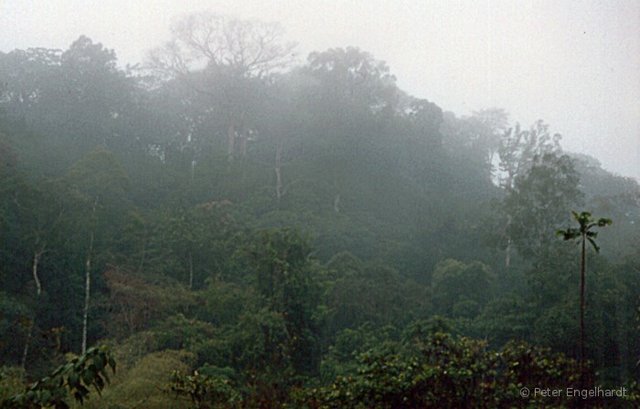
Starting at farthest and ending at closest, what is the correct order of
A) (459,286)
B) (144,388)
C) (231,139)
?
(231,139), (459,286), (144,388)

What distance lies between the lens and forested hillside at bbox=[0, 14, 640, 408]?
859 centimetres

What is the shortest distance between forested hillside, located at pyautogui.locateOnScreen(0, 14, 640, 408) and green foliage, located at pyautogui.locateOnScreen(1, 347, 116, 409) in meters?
0.04

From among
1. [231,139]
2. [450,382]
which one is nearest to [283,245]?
[450,382]

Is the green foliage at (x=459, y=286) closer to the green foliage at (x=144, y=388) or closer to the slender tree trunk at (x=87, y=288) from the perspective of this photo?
the green foliage at (x=144, y=388)

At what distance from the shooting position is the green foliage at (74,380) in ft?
9.54

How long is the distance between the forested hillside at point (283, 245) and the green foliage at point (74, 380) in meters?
0.04

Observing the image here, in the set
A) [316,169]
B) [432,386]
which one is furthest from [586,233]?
[316,169]

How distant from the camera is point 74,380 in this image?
288 cm

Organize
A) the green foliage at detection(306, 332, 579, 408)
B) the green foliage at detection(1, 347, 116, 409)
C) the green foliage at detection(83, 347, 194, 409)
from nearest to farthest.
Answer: the green foliage at detection(1, 347, 116, 409)
the green foliage at detection(306, 332, 579, 408)
the green foliage at detection(83, 347, 194, 409)

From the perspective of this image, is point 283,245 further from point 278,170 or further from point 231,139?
point 231,139

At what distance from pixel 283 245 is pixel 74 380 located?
1199cm

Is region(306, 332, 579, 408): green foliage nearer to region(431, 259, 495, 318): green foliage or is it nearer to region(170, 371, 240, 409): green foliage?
region(170, 371, 240, 409): green foliage

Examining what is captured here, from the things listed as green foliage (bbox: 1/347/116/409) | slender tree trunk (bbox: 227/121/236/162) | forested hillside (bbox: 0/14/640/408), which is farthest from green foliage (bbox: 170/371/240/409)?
slender tree trunk (bbox: 227/121/236/162)

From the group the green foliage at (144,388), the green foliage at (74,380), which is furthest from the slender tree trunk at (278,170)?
the green foliage at (74,380)
